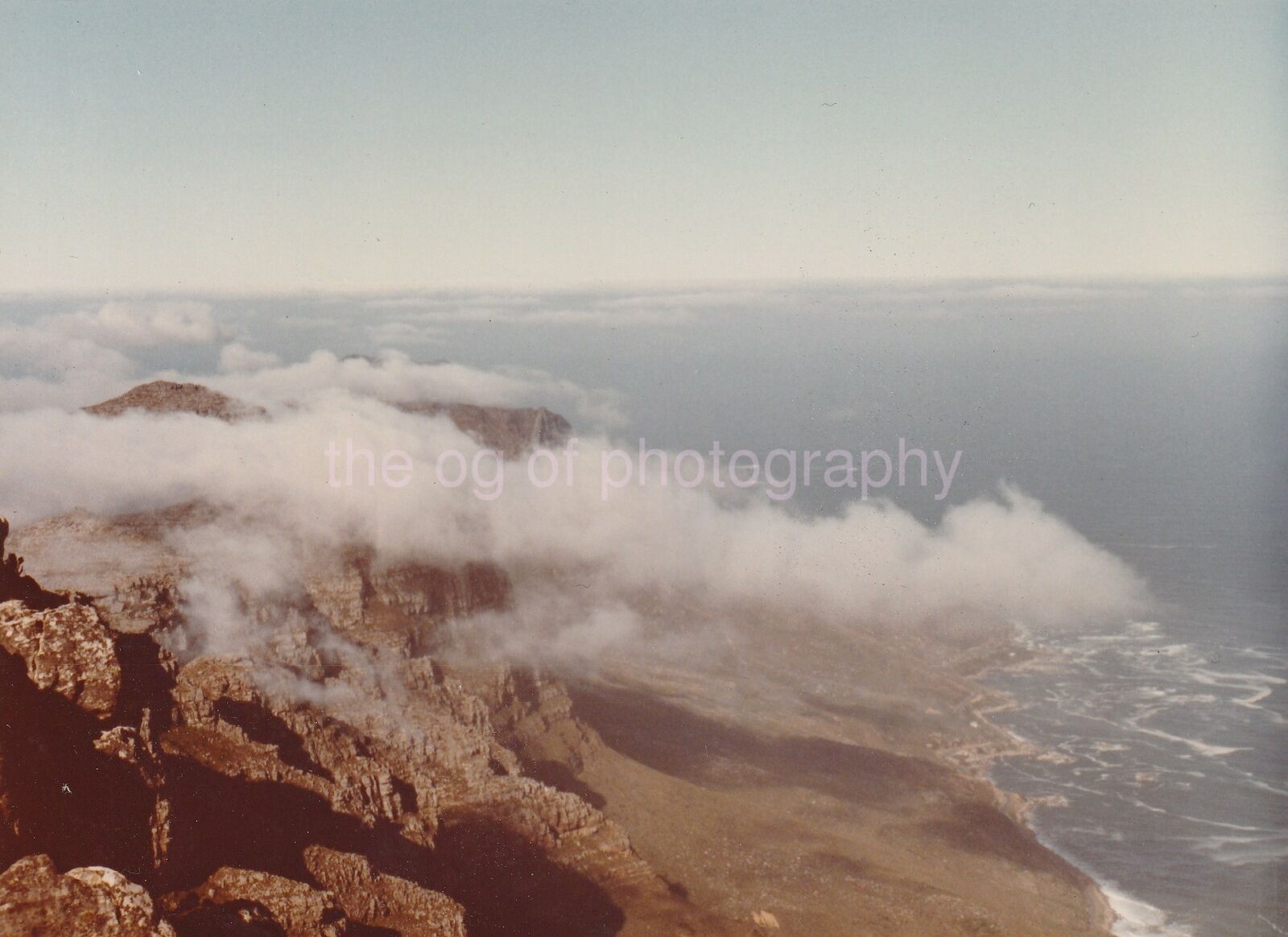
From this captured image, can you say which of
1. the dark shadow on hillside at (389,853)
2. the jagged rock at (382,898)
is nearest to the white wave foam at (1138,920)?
the dark shadow on hillside at (389,853)

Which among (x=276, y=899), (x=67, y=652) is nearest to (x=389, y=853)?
(x=276, y=899)

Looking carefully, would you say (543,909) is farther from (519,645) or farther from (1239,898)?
(1239,898)

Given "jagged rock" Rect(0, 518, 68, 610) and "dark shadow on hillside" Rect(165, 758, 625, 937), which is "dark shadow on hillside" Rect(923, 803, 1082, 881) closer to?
"dark shadow on hillside" Rect(165, 758, 625, 937)

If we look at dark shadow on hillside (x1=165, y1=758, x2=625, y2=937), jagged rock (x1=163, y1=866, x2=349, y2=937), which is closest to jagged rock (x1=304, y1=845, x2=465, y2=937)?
dark shadow on hillside (x1=165, y1=758, x2=625, y2=937)

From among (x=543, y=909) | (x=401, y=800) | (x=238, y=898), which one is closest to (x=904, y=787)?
(x=543, y=909)

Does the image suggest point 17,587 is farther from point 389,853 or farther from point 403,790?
point 403,790

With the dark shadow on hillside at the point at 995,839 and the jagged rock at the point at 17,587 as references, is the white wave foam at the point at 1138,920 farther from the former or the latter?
the jagged rock at the point at 17,587
